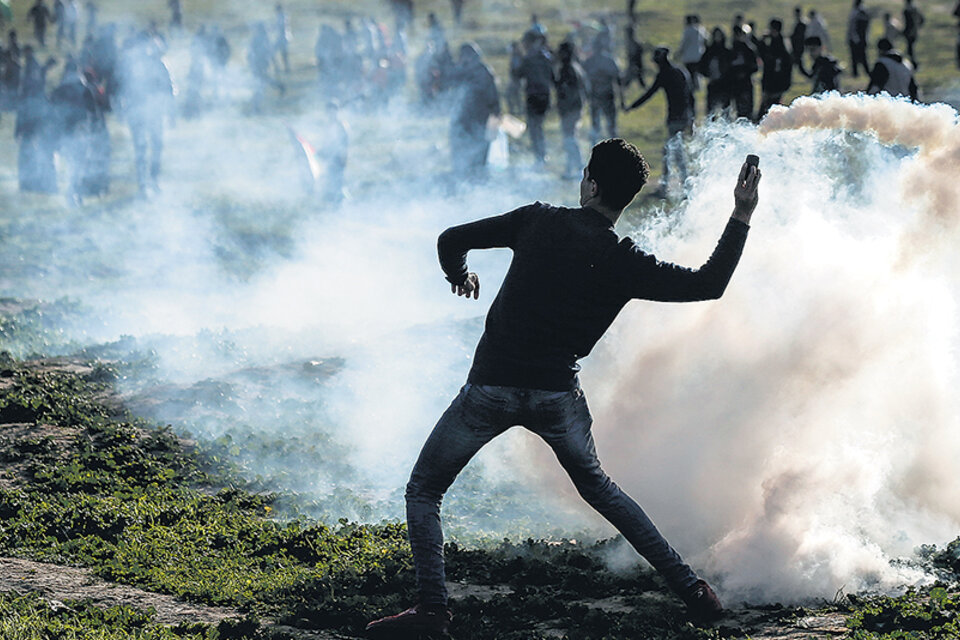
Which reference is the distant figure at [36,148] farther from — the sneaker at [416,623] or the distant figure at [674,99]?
the sneaker at [416,623]

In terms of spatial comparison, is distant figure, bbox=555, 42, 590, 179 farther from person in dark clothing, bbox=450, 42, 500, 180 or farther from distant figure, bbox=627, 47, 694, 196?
distant figure, bbox=627, 47, 694, 196

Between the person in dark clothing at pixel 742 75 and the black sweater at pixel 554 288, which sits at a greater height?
the person in dark clothing at pixel 742 75

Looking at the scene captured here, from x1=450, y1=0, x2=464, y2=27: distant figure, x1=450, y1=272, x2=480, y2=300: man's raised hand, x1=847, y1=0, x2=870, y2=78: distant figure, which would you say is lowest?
x1=450, y1=272, x2=480, y2=300: man's raised hand

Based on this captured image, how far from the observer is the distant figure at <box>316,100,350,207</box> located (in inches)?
688

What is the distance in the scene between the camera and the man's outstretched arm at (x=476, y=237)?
480cm

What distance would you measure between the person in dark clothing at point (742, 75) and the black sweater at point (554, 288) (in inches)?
473

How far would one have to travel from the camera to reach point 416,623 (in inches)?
194

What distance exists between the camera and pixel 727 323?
657cm

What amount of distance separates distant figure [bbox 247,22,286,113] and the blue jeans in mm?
25023

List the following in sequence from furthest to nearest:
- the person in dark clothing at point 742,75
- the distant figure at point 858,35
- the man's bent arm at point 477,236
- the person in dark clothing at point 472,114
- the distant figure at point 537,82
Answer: the distant figure at point 858,35
the distant figure at point 537,82
the person in dark clothing at point 472,114
the person in dark clothing at point 742,75
the man's bent arm at point 477,236

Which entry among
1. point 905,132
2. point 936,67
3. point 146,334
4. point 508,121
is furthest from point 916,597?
point 936,67

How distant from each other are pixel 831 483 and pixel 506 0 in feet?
130

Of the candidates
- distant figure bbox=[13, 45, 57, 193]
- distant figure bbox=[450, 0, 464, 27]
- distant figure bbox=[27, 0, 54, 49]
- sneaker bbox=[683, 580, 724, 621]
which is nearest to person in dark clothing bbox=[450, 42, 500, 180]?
distant figure bbox=[13, 45, 57, 193]

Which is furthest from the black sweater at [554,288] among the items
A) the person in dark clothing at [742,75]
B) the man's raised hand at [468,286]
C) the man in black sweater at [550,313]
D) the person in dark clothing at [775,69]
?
the person in dark clothing at [775,69]
